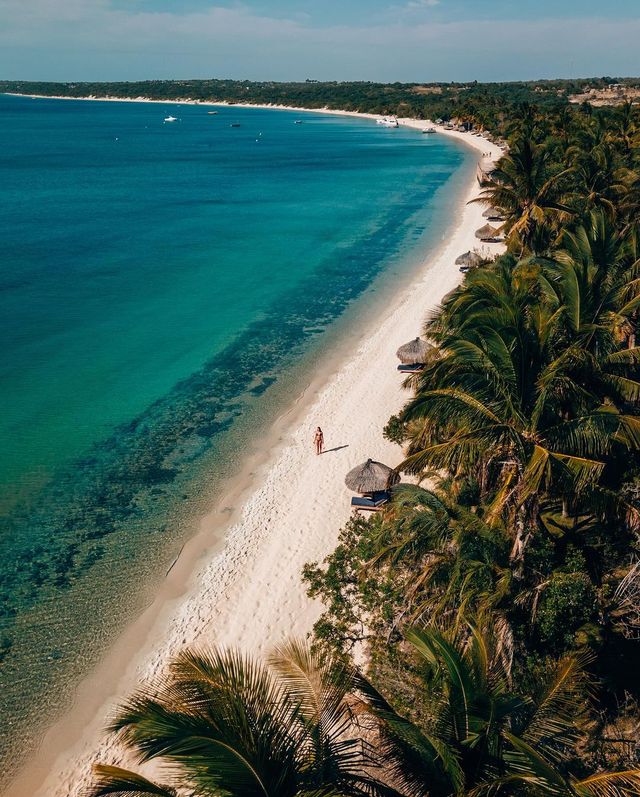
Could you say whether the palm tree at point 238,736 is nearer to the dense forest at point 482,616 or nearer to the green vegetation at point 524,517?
the dense forest at point 482,616

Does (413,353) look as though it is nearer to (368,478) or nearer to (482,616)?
(368,478)

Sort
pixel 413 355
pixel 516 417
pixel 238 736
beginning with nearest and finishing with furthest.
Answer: pixel 238 736 < pixel 516 417 < pixel 413 355

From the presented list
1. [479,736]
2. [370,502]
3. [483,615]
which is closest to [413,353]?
[370,502]

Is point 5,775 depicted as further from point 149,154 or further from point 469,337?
point 149,154

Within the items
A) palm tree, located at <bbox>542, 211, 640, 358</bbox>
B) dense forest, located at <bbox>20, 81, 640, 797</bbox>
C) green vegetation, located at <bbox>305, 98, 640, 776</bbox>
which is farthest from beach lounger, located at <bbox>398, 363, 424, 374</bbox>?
green vegetation, located at <bbox>305, 98, 640, 776</bbox>

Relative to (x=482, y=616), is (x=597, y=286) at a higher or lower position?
higher

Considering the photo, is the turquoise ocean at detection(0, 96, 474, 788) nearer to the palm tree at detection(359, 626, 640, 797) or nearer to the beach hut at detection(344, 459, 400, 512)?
the beach hut at detection(344, 459, 400, 512)
